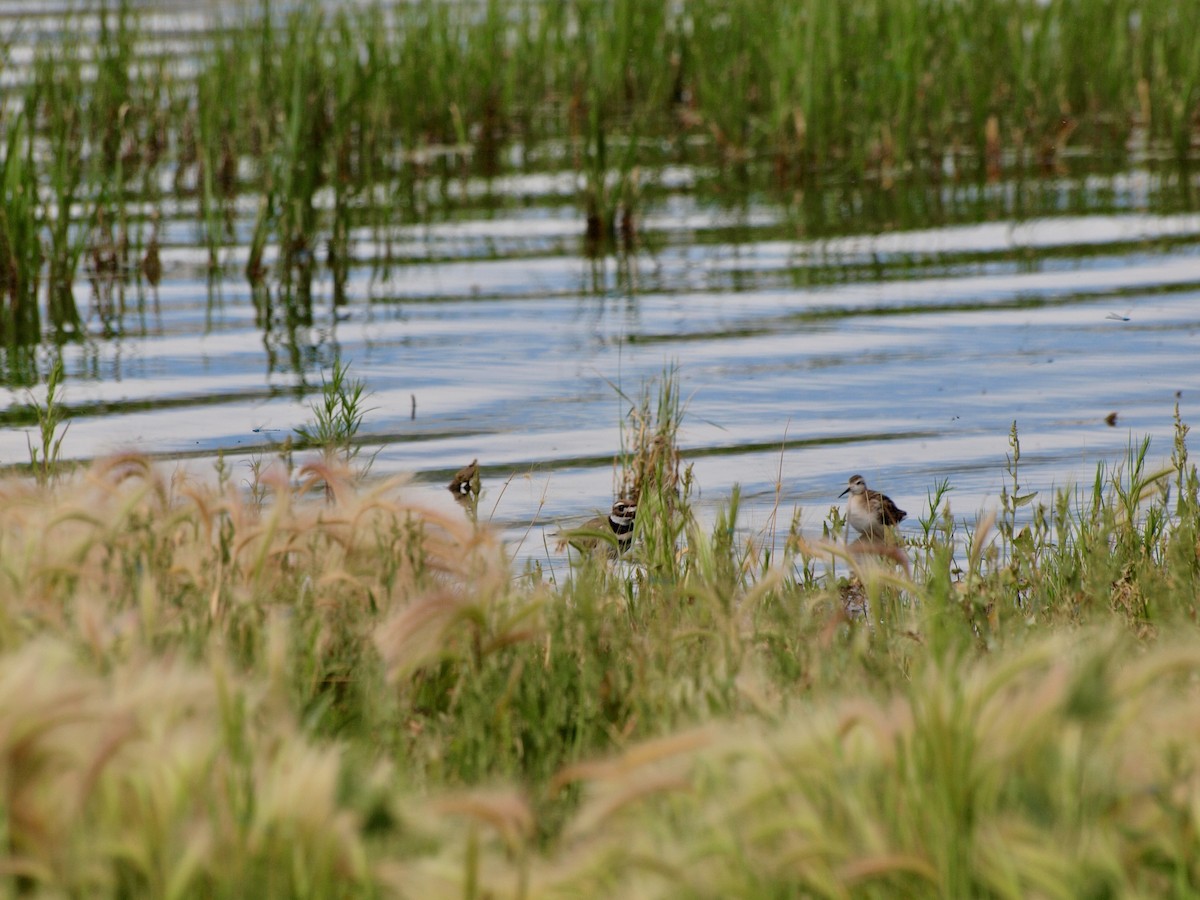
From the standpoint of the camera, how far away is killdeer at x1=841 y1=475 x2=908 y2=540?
5816 mm

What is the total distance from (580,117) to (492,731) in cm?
1413

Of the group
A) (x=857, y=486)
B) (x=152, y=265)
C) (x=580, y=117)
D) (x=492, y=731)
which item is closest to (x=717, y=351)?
(x=857, y=486)

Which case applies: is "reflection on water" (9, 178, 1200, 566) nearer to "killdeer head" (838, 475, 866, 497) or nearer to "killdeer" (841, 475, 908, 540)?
"killdeer head" (838, 475, 866, 497)

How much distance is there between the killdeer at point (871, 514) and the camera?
5816mm

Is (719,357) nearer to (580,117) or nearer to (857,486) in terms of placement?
(857,486)

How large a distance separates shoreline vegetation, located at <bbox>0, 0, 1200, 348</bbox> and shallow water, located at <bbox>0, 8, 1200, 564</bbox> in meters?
0.34

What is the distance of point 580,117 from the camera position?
1683 cm

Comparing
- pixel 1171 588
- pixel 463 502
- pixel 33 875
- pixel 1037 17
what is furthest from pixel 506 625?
pixel 1037 17

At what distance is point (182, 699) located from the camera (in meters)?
2.47

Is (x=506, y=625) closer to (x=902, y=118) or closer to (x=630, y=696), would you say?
(x=630, y=696)

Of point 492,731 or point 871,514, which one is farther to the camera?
point 871,514

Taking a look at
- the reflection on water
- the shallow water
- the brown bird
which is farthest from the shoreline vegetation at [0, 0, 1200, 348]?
the reflection on water

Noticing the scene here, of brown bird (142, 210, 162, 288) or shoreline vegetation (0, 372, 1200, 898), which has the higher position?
brown bird (142, 210, 162, 288)

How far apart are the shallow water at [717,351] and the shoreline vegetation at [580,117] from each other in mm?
344
